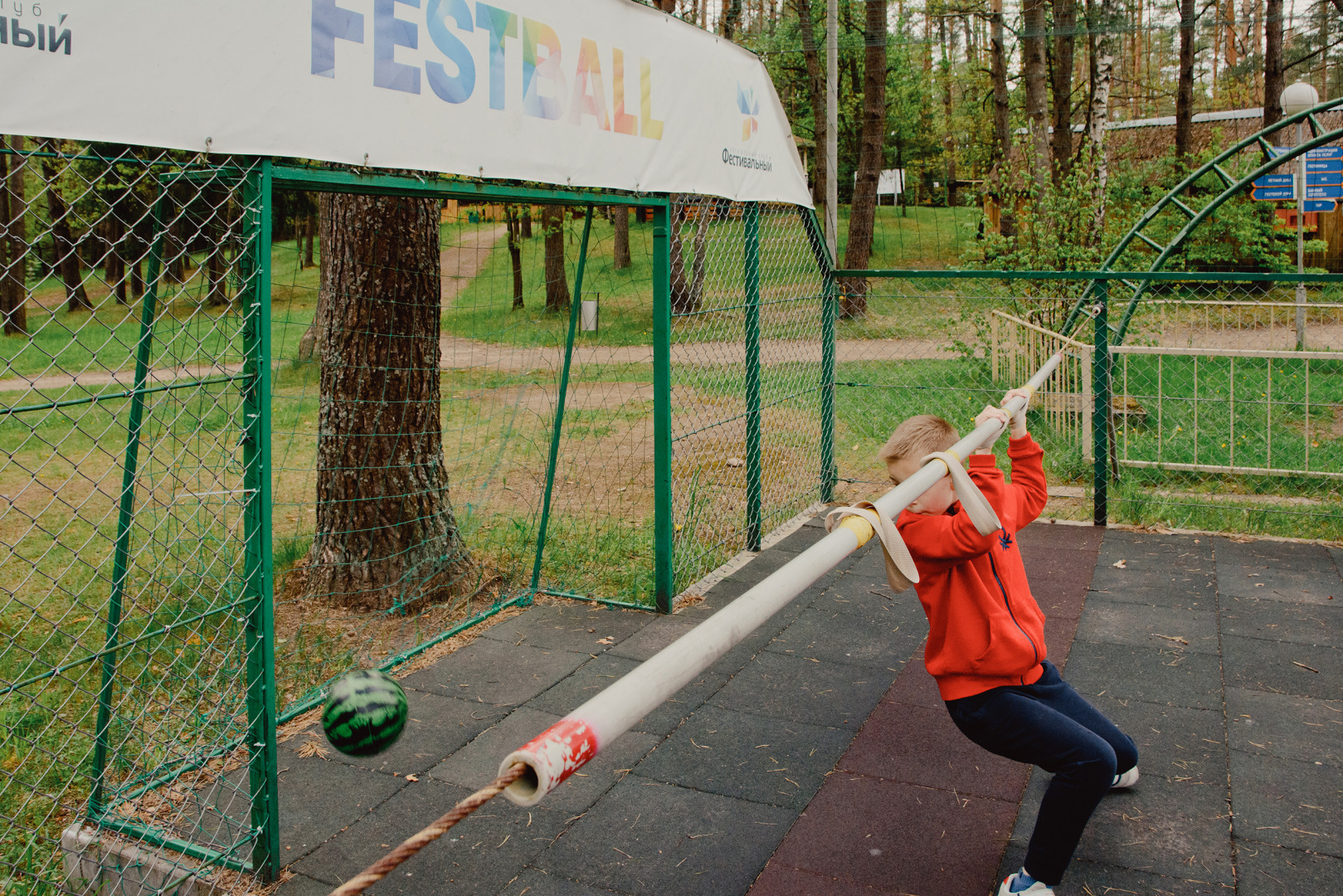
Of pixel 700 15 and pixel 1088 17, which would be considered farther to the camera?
pixel 700 15

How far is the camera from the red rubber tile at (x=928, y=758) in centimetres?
358

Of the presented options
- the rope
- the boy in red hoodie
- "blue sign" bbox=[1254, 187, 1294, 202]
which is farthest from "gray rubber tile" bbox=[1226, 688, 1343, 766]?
"blue sign" bbox=[1254, 187, 1294, 202]

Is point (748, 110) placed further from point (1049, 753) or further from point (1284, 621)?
point (1049, 753)

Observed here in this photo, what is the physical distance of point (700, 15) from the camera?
83.3ft

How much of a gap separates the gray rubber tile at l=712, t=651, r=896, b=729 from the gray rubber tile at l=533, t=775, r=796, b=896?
0.75 meters

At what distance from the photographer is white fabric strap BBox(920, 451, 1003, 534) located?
2428 millimetres

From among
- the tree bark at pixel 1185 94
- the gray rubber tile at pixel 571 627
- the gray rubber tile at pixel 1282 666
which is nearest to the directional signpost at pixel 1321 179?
the tree bark at pixel 1185 94

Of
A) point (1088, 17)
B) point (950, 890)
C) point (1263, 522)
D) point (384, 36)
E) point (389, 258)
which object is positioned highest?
point (1088, 17)

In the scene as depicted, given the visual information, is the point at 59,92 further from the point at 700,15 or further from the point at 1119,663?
the point at 700,15

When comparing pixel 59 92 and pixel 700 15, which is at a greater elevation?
pixel 700 15

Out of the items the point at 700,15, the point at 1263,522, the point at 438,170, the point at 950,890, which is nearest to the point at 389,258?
the point at 438,170

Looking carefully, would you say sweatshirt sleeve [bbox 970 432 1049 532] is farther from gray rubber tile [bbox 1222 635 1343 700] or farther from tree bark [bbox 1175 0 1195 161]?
tree bark [bbox 1175 0 1195 161]

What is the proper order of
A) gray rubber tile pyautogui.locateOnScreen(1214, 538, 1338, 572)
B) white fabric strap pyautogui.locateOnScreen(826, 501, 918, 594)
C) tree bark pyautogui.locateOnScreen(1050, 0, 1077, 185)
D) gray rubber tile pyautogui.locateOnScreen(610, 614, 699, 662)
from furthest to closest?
tree bark pyautogui.locateOnScreen(1050, 0, 1077, 185) → gray rubber tile pyautogui.locateOnScreen(1214, 538, 1338, 572) → gray rubber tile pyautogui.locateOnScreen(610, 614, 699, 662) → white fabric strap pyautogui.locateOnScreen(826, 501, 918, 594)

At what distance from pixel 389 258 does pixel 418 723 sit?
93.2 inches
